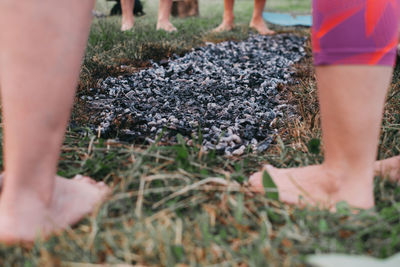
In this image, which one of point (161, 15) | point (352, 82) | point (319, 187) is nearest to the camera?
point (352, 82)

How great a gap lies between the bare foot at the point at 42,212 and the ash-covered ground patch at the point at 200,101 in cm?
48

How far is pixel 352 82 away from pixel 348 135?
0.44 feet

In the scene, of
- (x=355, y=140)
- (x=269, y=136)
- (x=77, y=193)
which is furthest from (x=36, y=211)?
(x=269, y=136)

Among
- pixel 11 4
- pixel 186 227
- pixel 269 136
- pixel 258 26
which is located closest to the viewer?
pixel 11 4

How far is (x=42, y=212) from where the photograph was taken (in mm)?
882

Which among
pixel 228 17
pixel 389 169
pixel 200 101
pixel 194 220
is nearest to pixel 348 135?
pixel 389 169

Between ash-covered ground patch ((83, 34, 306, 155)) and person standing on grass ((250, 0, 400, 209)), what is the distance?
410 millimetres

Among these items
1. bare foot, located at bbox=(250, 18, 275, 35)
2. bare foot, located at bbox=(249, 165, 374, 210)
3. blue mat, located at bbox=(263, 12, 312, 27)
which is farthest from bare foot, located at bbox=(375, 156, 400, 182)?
blue mat, located at bbox=(263, 12, 312, 27)

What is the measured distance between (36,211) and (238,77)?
5.78 feet

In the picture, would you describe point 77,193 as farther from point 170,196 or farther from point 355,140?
point 355,140

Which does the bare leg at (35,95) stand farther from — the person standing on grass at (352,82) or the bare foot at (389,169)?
the bare foot at (389,169)

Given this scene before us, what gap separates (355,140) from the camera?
3.16 feet

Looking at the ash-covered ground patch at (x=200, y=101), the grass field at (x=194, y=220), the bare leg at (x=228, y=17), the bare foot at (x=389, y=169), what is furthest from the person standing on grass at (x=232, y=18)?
the bare foot at (x=389, y=169)

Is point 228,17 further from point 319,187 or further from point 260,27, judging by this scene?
point 319,187
